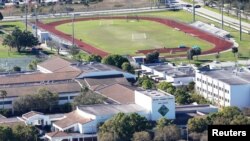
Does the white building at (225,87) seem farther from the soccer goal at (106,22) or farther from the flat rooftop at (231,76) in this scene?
the soccer goal at (106,22)

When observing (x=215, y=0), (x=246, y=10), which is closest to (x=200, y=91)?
(x=246, y=10)

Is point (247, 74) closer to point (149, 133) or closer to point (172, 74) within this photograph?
point (172, 74)

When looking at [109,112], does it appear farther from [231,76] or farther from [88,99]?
[231,76]

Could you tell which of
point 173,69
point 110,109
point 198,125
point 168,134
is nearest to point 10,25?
point 173,69

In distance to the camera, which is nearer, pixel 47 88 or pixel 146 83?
pixel 47 88

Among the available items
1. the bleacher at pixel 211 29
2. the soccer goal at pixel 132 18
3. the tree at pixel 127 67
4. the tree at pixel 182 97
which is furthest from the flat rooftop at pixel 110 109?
the soccer goal at pixel 132 18
